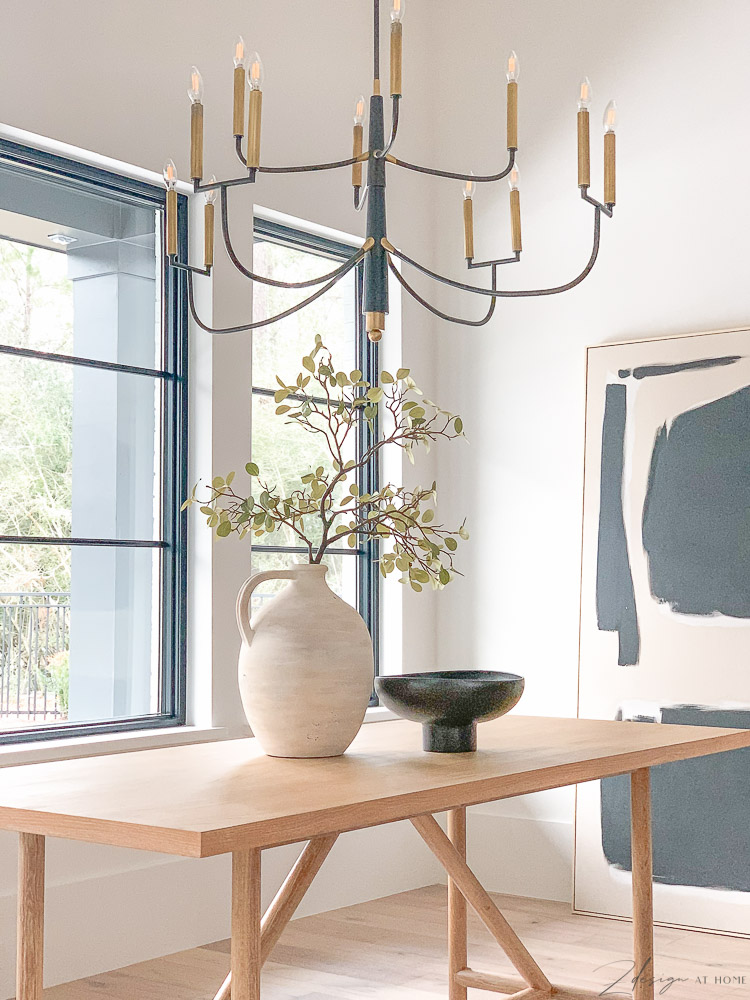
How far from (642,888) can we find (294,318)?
9.09 ft

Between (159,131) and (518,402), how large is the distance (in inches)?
72.3

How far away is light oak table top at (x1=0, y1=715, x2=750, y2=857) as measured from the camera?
65.1 inches

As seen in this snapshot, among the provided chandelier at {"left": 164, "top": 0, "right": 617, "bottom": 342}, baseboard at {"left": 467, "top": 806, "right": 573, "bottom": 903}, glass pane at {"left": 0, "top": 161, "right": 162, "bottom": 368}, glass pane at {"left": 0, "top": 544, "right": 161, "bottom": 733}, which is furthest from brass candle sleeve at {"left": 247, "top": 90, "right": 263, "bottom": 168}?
baseboard at {"left": 467, "top": 806, "right": 573, "bottom": 903}

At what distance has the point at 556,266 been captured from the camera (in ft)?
16.3

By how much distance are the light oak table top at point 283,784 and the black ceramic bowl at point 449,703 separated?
48 mm

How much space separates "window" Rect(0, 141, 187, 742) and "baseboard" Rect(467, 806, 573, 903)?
1.51m

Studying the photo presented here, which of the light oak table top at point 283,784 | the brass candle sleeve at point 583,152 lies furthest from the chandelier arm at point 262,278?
the light oak table top at point 283,784

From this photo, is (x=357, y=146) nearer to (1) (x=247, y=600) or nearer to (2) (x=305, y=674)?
(1) (x=247, y=600)

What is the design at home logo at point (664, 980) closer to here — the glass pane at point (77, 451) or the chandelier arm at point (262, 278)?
the glass pane at point (77, 451)

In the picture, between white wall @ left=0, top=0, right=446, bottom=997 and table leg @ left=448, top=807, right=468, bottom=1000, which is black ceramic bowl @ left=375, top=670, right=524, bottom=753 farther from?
white wall @ left=0, top=0, right=446, bottom=997

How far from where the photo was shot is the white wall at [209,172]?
3.74 metres

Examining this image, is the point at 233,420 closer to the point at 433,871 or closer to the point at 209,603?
the point at 209,603

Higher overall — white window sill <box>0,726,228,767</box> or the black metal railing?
the black metal railing

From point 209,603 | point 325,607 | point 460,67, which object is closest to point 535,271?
point 460,67
